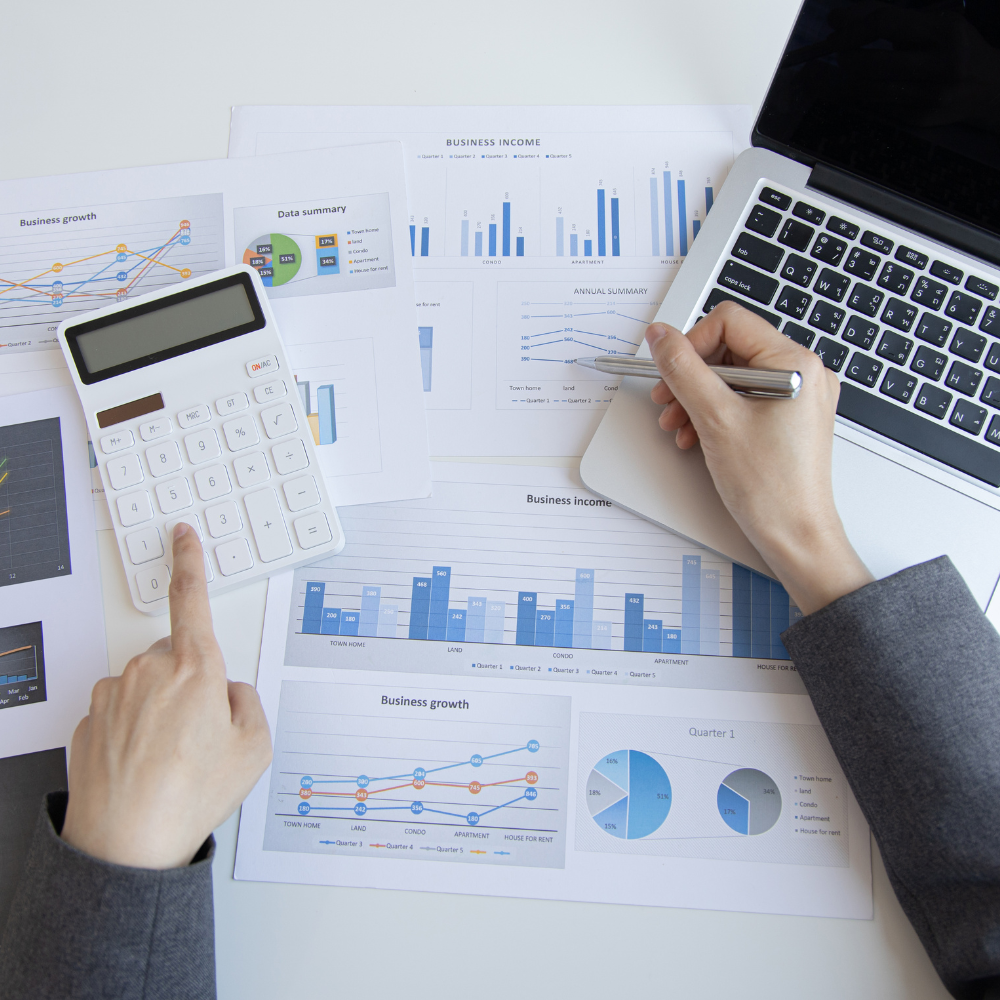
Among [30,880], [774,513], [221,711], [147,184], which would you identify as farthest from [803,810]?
[147,184]

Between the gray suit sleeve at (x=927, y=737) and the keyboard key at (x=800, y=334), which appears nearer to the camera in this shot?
the gray suit sleeve at (x=927, y=737)

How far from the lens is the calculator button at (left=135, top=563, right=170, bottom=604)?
61 centimetres

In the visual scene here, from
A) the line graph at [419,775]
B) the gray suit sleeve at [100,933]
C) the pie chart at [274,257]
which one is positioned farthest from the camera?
the pie chart at [274,257]

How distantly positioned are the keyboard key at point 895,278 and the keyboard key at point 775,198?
0.33 feet

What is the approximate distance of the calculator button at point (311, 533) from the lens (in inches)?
24.4

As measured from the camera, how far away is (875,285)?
0.62m

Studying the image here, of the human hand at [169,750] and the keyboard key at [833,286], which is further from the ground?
the keyboard key at [833,286]

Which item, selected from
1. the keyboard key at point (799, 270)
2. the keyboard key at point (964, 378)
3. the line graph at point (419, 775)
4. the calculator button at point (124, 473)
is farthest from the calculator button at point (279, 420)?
the keyboard key at point (964, 378)

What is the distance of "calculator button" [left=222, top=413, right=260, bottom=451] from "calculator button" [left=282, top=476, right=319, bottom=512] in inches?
2.0

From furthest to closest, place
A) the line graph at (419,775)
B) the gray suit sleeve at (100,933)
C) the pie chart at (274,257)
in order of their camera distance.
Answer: the pie chart at (274,257)
the line graph at (419,775)
the gray suit sleeve at (100,933)

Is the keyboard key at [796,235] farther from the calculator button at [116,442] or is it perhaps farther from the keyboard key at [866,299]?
the calculator button at [116,442]

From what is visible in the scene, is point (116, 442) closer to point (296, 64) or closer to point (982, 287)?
point (296, 64)

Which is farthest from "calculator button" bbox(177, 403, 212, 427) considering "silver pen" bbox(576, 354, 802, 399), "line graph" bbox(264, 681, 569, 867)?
"silver pen" bbox(576, 354, 802, 399)

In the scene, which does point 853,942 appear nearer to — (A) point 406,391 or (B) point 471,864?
(B) point 471,864
